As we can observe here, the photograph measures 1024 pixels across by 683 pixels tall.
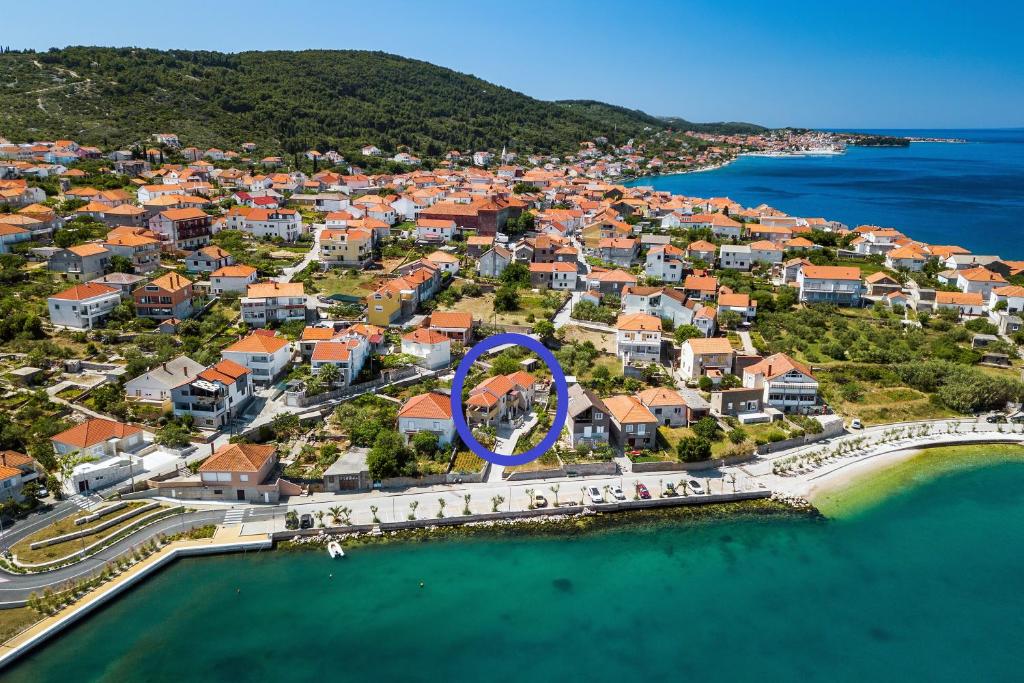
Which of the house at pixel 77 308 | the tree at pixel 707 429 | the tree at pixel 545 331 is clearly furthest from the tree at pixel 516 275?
the house at pixel 77 308

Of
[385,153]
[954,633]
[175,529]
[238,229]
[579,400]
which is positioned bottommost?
[954,633]

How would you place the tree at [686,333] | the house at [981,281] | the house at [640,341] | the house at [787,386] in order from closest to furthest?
the house at [787,386] < the house at [640,341] < the tree at [686,333] < the house at [981,281]

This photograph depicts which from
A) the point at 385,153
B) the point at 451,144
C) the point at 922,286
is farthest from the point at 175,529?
the point at 451,144

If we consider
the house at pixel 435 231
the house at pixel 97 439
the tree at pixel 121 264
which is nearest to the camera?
the house at pixel 97 439

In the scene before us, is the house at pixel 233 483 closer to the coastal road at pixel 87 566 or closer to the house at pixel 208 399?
the coastal road at pixel 87 566

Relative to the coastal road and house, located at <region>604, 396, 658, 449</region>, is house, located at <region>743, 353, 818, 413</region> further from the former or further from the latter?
the coastal road

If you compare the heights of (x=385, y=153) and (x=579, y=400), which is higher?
(x=385, y=153)

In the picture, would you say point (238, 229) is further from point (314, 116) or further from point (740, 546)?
point (314, 116)
